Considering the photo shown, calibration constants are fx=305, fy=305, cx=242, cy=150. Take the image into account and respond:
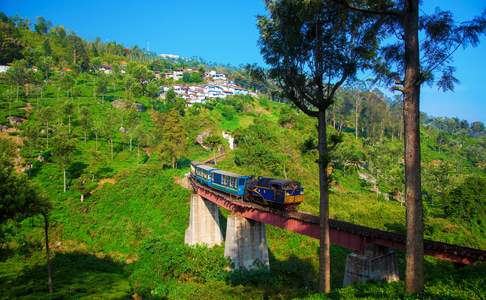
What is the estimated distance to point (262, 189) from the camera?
22.8m

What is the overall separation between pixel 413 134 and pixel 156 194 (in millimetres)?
37948

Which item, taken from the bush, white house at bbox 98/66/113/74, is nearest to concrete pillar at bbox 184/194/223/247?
the bush

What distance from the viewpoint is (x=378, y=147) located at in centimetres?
6994

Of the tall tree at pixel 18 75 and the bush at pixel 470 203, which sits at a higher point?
the tall tree at pixel 18 75

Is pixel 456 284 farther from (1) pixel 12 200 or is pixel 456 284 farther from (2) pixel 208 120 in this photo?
(2) pixel 208 120

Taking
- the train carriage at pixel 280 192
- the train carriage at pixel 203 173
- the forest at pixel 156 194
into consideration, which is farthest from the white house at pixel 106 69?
the train carriage at pixel 280 192

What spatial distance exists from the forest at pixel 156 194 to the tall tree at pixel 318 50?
0.85 meters

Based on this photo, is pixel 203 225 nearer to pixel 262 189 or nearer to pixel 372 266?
pixel 262 189

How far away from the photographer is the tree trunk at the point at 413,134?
29.4 feet

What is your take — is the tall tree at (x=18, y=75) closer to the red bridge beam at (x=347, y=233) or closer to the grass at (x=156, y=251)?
the grass at (x=156, y=251)

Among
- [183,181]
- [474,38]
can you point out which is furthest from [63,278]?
[474,38]

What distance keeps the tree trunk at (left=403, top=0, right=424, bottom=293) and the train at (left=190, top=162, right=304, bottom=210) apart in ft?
39.5

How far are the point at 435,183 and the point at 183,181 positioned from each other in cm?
Result: 4345

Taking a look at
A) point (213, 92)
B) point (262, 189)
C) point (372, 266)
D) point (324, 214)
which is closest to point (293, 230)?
point (262, 189)
